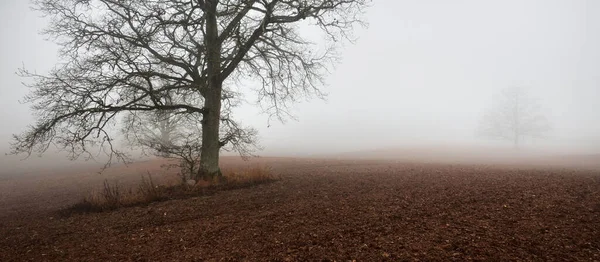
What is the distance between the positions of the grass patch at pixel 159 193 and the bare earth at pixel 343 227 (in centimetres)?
52

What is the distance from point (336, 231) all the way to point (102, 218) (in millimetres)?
5535

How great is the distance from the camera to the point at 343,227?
202 inches

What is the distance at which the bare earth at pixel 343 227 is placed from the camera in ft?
13.5

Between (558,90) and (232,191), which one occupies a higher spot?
(558,90)


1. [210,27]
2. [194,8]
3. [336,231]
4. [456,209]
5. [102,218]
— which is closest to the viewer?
[336,231]

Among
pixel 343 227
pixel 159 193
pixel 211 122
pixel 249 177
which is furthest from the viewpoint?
pixel 249 177

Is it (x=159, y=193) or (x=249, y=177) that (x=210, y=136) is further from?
(x=159, y=193)

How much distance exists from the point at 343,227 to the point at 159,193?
19.3 feet

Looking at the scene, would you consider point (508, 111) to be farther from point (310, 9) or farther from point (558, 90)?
point (558, 90)

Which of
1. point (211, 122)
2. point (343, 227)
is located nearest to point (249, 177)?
point (211, 122)

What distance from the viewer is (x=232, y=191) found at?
874 centimetres

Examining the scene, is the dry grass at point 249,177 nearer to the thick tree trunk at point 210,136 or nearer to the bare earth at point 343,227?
the thick tree trunk at point 210,136

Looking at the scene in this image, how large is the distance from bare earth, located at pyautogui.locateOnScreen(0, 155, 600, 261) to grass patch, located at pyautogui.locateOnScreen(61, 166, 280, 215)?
52 cm

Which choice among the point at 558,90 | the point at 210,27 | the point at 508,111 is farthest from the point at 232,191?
the point at 558,90
